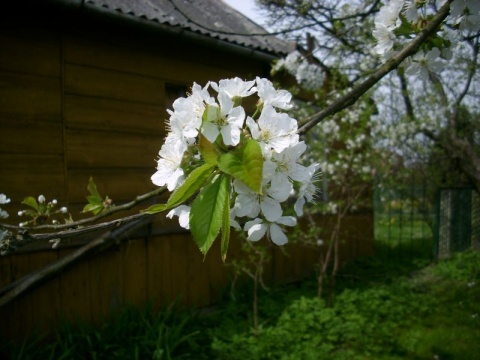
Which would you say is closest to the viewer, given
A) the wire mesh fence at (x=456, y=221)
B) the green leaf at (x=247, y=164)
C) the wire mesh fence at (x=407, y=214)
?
the green leaf at (x=247, y=164)

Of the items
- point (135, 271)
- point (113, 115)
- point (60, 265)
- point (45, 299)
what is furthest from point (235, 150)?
point (135, 271)

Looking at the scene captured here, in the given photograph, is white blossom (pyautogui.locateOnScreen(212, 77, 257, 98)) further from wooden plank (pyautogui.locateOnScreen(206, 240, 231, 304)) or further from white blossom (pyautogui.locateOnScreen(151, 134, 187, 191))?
wooden plank (pyautogui.locateOnScreen(206, 240, 231, 304))

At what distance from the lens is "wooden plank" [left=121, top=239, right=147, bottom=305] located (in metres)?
3.96

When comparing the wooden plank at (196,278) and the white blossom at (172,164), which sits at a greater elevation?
the white blossom at (172,164)

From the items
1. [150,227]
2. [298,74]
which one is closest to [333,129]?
[298,74]

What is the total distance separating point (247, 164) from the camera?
75cm

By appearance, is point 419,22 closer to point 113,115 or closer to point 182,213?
point 182,213

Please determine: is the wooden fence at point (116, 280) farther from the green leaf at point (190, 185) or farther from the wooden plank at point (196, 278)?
the green leaf at point (190, 185)

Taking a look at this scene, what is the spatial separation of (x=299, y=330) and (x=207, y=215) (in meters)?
3.51

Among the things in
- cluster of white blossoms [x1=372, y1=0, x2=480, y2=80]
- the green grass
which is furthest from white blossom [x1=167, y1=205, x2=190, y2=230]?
the green grass

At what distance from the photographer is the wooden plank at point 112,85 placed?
367 cm

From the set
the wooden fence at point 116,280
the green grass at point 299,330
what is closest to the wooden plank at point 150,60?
the wooden fence at point 116,280

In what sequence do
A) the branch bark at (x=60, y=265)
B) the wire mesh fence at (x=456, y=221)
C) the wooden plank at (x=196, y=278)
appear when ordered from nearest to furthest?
the branch bark at (x=60, y=265), the wooden plank at (x=196, y=278), the wire mesh fence at (x=456, y=221)

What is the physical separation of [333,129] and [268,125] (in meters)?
4.84
